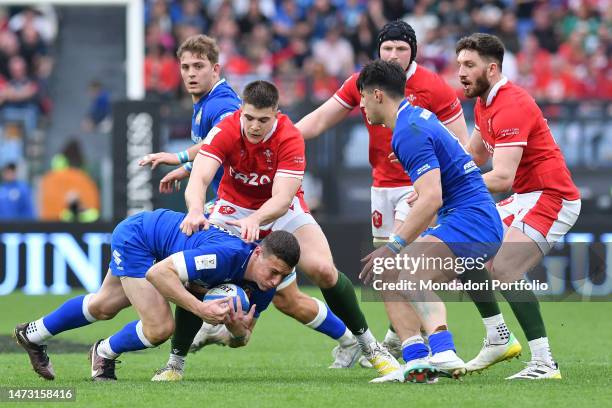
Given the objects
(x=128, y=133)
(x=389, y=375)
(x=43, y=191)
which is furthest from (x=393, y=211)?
(x=43, y=191)

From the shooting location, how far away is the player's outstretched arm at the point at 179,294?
7352mm

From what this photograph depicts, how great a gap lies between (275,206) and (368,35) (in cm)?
1300

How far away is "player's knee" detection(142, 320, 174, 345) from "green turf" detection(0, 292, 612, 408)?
0.29m

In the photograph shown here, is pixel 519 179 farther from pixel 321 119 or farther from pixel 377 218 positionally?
pixel 321 119

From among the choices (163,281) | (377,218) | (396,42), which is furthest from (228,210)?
(396,42)

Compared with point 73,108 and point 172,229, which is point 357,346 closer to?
point 172,229

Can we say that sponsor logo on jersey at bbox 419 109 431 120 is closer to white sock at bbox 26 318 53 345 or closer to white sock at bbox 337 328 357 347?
white sock at bbox 337 328 357 347

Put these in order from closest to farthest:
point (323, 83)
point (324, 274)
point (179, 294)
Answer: point (179, 294), point (324, 274), point (323, 83)

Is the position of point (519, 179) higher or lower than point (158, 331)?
higher

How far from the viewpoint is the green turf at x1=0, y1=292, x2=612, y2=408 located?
273 inches

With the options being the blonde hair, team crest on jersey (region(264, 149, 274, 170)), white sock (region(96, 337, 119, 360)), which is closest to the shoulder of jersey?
team crest on jersey (region(264, 149, 274, 170))

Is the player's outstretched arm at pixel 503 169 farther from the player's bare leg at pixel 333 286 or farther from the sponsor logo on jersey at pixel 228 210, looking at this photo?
the sponsor logo on jersey at pixel 228 210

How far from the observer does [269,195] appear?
8.81 metres

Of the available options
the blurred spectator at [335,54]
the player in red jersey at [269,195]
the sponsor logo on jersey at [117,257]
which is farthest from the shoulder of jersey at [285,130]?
the blurred spectator at [335,54]
